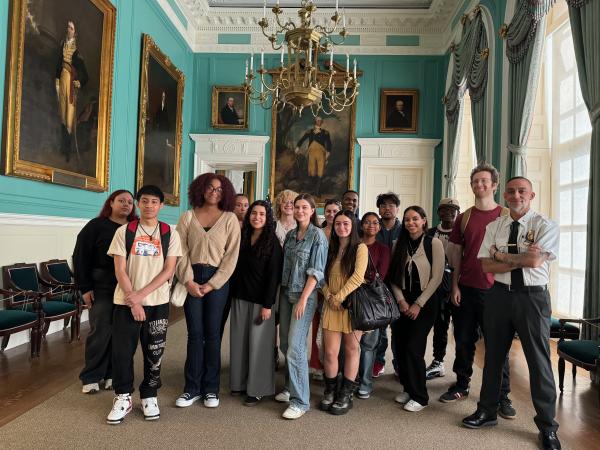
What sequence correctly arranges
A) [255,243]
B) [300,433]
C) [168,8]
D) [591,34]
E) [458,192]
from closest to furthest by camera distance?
[300,433] → [255,243] → [591,34] → [168,8] → [458,192]

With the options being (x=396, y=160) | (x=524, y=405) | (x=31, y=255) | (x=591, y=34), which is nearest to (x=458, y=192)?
(x=396, y=160)

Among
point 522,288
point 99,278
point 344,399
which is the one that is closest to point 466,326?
point 522,288

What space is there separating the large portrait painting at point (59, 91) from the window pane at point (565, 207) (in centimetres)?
675

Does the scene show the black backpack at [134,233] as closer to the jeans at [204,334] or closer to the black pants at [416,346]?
the jeans at [204,334]

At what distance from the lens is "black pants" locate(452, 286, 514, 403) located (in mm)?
3629

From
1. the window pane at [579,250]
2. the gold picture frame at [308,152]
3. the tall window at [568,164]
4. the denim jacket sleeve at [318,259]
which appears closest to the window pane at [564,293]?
the tall window at [568,164]

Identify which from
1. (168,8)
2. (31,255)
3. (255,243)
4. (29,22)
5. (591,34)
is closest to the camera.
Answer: (255,243)

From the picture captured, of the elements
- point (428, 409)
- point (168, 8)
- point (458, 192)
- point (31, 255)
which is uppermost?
point (168, 8)

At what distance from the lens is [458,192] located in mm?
9859

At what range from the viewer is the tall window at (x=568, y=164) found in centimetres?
579

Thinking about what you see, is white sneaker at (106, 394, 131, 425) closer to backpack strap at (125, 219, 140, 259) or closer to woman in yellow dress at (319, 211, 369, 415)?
backpack strap at (125, 219, 140, 259)

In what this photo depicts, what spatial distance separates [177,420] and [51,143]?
13.2ft

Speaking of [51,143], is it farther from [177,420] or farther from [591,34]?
[591,34]

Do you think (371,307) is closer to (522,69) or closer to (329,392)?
(329,392)
